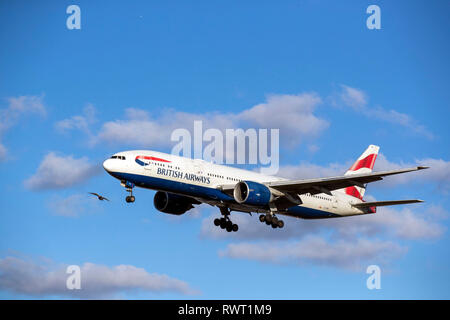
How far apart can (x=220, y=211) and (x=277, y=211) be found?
5.38m

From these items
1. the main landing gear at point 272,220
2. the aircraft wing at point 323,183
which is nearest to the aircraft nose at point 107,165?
the aircraft wing at point 323,183

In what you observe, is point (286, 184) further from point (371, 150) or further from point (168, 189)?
point (371, 150)

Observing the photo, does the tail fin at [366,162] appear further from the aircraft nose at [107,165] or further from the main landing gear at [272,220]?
the aircraft nose at [107,165]

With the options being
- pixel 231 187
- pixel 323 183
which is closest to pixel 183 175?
pixel 231 187

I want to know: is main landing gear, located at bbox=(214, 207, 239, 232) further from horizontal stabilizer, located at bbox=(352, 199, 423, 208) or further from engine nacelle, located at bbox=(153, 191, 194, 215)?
horizontal stabilizer, located at bbox=(352, 199, 423, 208)

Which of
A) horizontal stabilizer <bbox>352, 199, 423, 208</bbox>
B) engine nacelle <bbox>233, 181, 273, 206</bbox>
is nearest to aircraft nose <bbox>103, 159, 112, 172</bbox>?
engine nacelle <bbox>233, 181, 273, 206</bbox>

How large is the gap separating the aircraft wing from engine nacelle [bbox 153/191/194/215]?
29.7ft

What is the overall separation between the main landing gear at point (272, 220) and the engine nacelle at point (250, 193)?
2128 mm

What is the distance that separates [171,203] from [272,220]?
10.2 metres

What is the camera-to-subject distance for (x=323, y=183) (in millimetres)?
53906

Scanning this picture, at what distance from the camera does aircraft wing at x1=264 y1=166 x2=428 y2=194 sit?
167 feet

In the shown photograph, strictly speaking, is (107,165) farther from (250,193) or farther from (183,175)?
(250,193)

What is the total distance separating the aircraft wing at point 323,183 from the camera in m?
50.9
